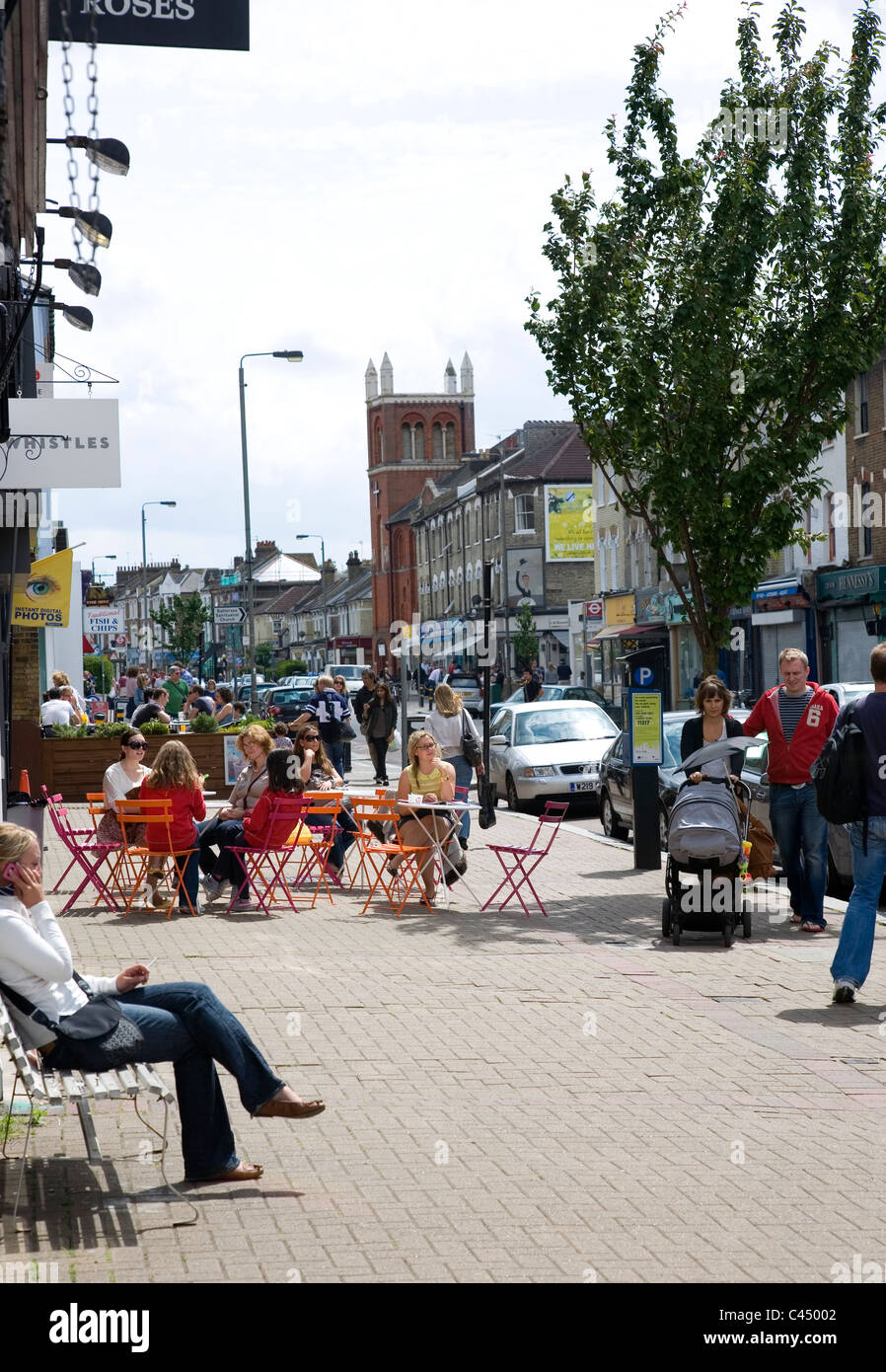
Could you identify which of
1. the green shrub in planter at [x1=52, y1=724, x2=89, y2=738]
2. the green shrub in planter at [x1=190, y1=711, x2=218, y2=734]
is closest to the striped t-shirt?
the green shrub in planter at [x1=52, y1=724, x2=89, y2=738]

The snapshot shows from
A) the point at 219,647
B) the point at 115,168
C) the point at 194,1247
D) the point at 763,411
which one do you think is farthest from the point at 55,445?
the point at 219,647

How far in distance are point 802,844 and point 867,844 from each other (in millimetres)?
2947

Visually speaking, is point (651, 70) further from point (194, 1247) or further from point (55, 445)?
point (194, 1247)

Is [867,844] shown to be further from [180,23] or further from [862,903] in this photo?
[180,23]

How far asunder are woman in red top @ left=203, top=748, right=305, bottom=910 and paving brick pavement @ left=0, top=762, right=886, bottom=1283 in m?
2.08

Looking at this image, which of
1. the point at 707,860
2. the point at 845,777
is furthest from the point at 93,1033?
the point at 707,860

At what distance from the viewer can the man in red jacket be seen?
11.8m

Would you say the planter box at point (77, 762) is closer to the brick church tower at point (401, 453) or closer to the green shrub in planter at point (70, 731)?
the green shrub in planter at point (70, 731)

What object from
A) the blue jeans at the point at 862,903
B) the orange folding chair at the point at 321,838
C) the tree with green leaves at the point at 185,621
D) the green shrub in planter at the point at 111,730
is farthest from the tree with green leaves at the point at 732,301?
the tree with green leaves at the point at 185,621

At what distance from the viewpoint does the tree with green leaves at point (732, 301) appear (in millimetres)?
14289

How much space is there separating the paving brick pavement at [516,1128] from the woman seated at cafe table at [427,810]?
2.26 m

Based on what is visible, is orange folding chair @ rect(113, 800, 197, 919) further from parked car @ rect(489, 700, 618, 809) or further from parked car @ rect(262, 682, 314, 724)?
parked car @ rect(262, 682, 314, 724)

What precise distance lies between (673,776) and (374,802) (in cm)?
361

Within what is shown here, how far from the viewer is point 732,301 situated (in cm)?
1429
